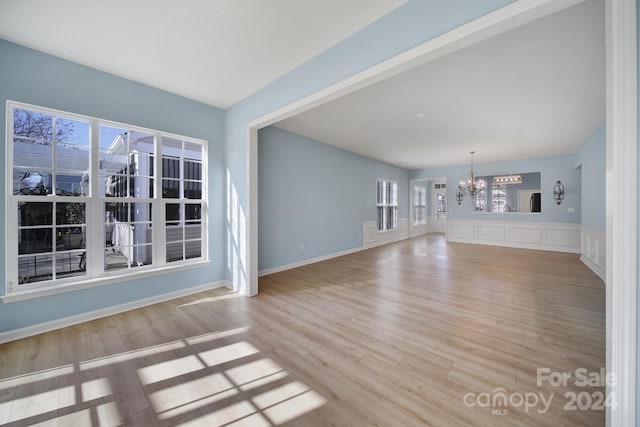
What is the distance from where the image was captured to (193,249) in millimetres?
3840

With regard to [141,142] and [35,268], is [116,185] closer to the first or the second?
[141,142]

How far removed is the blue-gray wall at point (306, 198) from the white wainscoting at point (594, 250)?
4819mm

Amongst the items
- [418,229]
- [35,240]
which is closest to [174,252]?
[35,240]

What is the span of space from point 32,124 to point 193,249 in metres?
2.26

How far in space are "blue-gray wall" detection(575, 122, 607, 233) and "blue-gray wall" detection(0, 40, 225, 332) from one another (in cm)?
687

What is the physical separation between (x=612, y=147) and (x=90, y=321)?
4.69 meters

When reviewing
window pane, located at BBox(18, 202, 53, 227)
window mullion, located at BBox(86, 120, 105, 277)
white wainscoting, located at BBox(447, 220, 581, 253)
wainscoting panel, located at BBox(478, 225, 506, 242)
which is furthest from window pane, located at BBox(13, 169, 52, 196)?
wainscoting panel, located at BBox(478, 225, 506, 242)

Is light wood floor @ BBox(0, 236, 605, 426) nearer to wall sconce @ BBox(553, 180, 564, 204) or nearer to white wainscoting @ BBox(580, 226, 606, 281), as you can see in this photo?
white wainscoting @ BBox(580, 226, 606, 281)

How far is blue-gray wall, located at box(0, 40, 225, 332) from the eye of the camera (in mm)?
2418

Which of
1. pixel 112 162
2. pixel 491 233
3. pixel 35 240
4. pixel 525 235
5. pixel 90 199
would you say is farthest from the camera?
pixel 491 233

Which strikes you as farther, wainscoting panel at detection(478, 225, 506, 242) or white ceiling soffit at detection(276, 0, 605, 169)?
→ wainscoting panel at detection(478, 225, 506, 242)

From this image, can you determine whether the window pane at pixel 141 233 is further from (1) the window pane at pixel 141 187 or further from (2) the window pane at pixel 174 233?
(1) the window pane at pixel 141 187

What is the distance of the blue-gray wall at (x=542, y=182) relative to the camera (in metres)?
6.96

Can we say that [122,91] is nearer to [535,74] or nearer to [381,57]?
[381,57]
